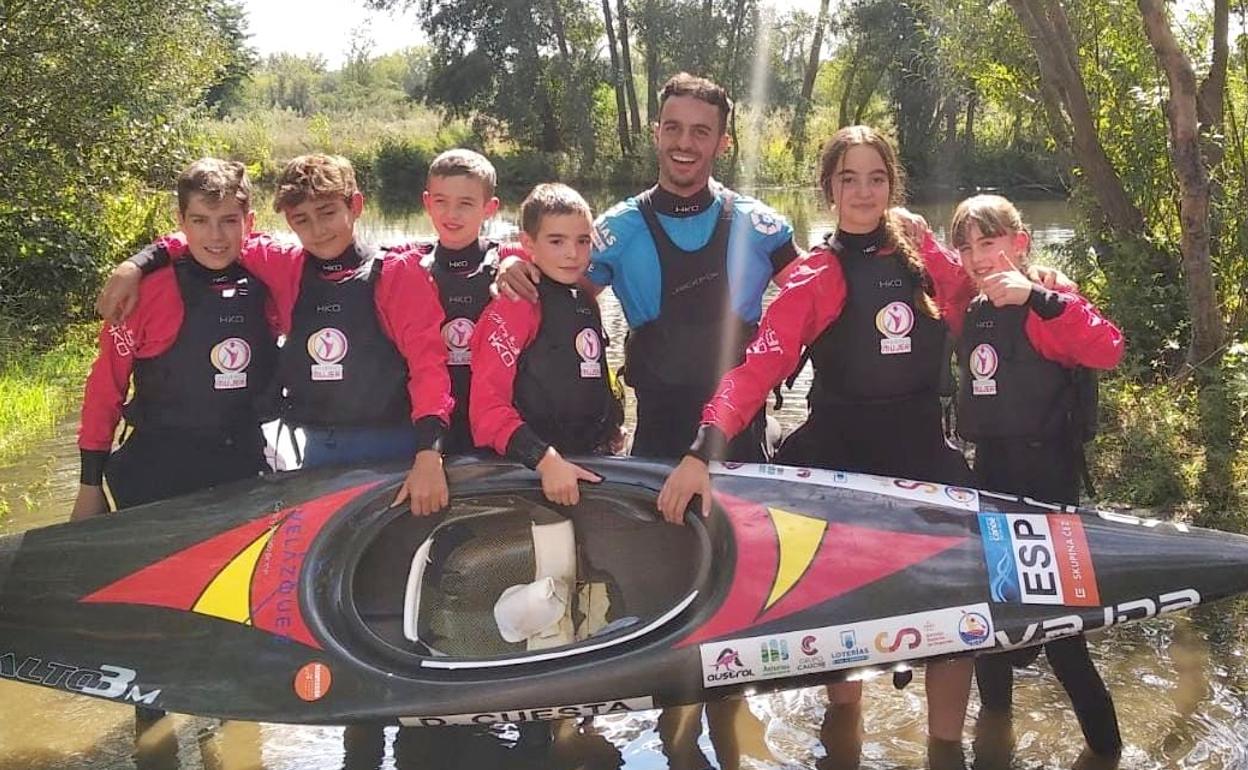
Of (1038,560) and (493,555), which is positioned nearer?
(1038,560)

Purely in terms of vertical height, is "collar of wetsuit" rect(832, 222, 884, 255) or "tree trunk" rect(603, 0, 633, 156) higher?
"tree trunk" rect(603, 0, 633, 156)

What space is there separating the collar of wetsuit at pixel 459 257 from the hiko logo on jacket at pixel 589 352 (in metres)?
0.48

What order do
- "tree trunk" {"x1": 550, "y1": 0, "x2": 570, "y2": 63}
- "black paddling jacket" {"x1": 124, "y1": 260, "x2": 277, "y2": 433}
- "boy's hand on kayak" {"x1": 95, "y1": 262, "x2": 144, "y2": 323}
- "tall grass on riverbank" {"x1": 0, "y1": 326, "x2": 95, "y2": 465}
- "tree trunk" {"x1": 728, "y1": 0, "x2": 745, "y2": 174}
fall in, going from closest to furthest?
"boy's hand on kayak" {"x1": 95, "y1": 262, "x2": 144, "y2": 323}
"black paddling jacket" {"x1": 124, "y1": 260, "x2": 277, "y2": 433}
"tall grass on riverbank" {"x1": 0, "y1": 326, "x2": 95, "y2": 465}
"tree trunk" {"x1": 728, "y1": 0, "x2": 745, "y2": 174}
"tree trunk" {"x1": 550, "y1": 0, "x2": 570, "y2": 63}

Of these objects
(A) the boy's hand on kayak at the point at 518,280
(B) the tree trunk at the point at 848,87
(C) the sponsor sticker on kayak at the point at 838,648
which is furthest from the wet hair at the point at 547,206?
(B) the tree trunk at the point at 848,87

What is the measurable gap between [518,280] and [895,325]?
1.07m

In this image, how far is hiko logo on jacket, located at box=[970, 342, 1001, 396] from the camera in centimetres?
279

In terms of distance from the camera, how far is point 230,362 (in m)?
3.12

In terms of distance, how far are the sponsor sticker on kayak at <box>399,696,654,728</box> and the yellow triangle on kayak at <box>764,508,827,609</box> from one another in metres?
0.44

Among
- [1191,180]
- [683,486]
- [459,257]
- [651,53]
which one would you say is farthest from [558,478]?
[651,53]

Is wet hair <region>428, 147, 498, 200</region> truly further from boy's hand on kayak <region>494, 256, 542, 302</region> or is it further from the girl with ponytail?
the girl with ponytail

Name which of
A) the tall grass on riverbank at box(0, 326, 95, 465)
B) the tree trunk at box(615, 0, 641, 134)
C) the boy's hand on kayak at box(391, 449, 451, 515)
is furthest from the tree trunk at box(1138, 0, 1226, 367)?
the tree trunk at box(615, 0, 641, 134)

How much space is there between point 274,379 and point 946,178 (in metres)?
23.5

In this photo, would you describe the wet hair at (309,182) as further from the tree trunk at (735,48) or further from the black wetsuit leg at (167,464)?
the tree trunk at (735,48)

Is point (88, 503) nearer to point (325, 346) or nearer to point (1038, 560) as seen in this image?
point (325, 346)
